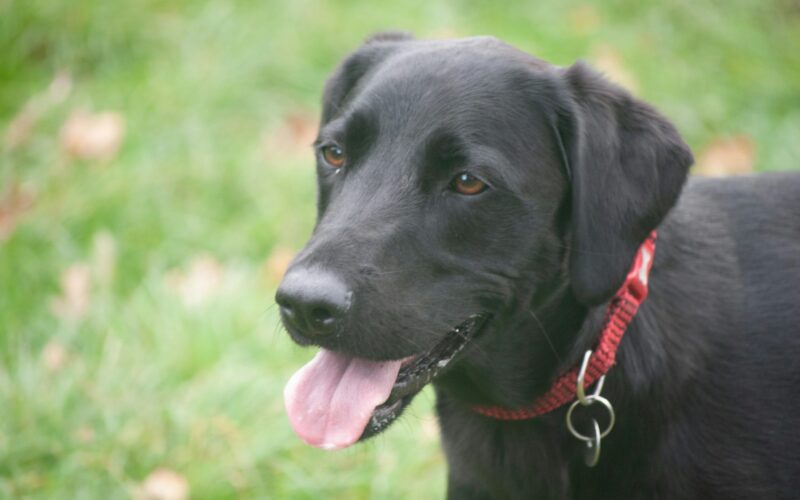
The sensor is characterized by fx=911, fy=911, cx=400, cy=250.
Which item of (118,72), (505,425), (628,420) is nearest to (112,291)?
(118,72)

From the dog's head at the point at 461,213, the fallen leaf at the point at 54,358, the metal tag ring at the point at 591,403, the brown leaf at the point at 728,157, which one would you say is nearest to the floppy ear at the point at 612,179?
the dog's head at the point at 461,213

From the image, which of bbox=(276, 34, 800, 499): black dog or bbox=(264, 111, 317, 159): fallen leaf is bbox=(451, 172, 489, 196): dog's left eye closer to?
bbox=(276, 34, 800, 499): black dog

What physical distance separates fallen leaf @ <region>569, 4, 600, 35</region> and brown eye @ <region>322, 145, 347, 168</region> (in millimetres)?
3956

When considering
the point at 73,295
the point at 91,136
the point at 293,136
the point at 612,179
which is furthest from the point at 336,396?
the point at 293,136

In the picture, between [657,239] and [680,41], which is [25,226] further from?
[680,41]

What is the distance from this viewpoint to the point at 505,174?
7.84 feet

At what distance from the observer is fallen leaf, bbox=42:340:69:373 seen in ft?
12.3

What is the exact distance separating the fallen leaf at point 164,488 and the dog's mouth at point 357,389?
1110mm

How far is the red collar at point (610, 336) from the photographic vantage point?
7.88ft

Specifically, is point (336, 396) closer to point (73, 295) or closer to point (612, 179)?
point (612, 179)

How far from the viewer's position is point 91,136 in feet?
16.6

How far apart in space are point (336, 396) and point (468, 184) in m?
0.66

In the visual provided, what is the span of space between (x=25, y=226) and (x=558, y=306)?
3089mm

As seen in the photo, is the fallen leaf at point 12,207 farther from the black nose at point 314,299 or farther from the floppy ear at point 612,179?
the floppy ear at point 612,179
